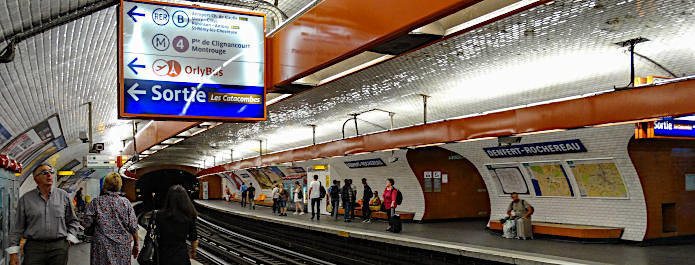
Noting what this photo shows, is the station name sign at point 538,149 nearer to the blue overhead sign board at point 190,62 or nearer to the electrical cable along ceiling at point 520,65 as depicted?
the electrical cable along ceiling at point 520,65

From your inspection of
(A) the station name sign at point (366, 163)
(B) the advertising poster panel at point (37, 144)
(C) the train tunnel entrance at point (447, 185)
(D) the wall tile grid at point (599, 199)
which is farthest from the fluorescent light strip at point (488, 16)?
(A) the station name sign at point (366, 163)

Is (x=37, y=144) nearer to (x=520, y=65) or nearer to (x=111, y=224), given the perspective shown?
(x=111, y=224)

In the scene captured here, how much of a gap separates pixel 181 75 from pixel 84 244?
10.8m

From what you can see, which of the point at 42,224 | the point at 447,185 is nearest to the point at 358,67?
the point at 42,224

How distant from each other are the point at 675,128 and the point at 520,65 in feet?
10.8

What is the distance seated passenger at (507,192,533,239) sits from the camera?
13.5 meters

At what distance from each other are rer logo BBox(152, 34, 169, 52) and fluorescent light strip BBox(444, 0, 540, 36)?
2839 mm

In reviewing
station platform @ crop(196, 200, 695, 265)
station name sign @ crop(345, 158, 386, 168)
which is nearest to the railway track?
station platform @ crop(196, 200, 695, 265)

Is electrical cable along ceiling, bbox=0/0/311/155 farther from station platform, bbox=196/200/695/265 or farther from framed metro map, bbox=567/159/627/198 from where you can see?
framed metro map, bbox=567/159/627/198

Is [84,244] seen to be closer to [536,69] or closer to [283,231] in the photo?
[283,231]

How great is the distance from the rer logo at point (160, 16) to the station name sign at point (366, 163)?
14.0m

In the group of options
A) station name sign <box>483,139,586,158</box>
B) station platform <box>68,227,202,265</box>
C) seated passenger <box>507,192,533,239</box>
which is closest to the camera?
station platform <box>68,227,202,265</box>

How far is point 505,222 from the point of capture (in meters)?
14.0

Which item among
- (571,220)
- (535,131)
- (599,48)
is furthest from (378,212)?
(599,48)
